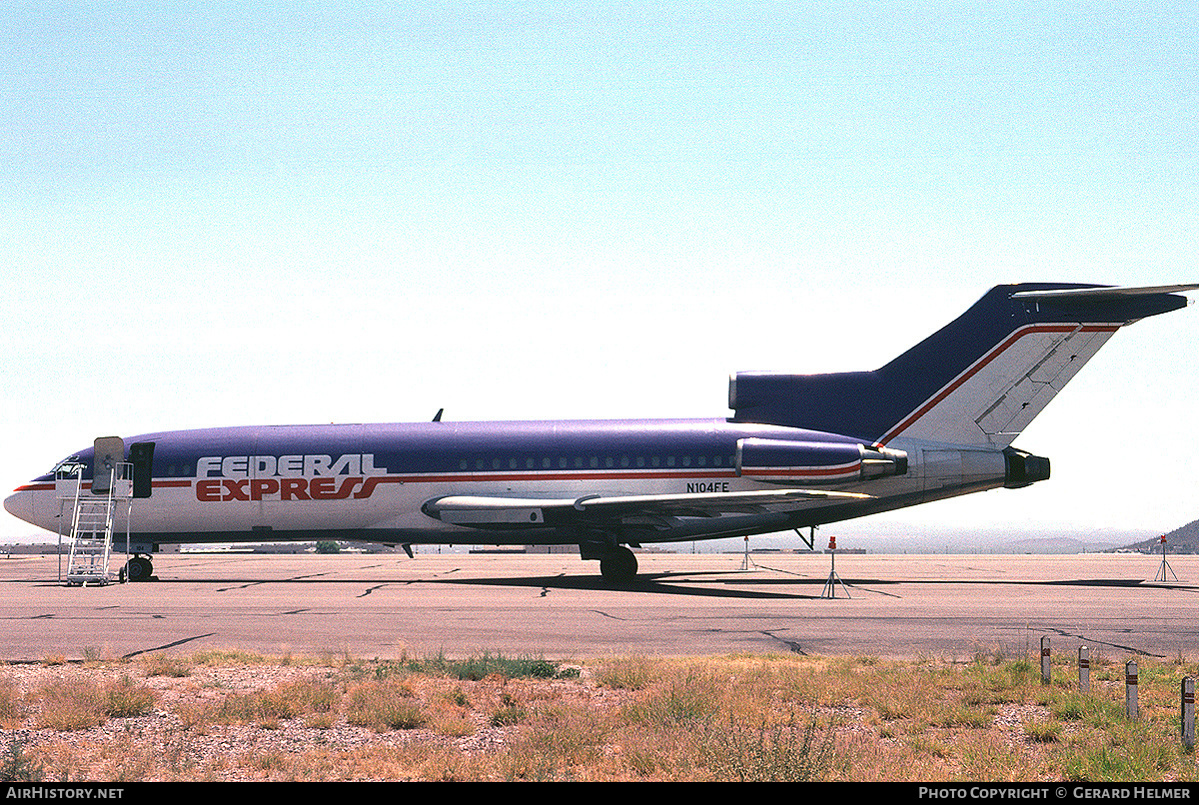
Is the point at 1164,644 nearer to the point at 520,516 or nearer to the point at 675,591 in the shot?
the point at 675,591

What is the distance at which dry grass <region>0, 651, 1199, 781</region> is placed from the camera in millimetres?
7836

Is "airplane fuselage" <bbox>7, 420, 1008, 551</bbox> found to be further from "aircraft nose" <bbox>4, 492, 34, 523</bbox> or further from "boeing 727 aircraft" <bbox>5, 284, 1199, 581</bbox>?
"aircraft nose" <bbox>4, 492, 34, 523</bbox>

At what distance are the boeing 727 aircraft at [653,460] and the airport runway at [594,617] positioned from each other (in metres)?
1.77

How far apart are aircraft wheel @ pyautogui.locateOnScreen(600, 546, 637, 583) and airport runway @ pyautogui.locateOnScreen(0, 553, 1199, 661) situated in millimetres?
472

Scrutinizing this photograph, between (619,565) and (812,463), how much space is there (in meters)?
6.24

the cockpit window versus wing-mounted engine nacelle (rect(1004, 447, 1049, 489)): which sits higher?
wing-mounted engine nacelle (rect(1004, 447, 1049, 489))

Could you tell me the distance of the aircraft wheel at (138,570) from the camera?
30.6 metres

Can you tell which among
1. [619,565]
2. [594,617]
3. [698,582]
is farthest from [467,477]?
[594,617]

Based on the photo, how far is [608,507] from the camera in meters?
28.5

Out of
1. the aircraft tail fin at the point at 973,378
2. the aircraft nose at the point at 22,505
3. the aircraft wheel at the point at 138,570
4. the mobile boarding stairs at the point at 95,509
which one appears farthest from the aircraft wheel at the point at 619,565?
the aircraft nose at the point at 22,505

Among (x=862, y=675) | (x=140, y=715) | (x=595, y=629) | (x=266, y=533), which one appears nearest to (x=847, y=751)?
(x=862, y=675)

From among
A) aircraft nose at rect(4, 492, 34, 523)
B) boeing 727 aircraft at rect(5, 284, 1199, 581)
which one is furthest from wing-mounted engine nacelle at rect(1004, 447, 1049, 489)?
aircraft nose at rect(4, 492, 34, 523)

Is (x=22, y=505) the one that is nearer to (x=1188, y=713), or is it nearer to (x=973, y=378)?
(x=973, y=378)

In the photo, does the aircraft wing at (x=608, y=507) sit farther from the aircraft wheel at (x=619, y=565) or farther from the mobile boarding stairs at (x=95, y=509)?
the mobile boarding stairs at (x=95, y=509)
